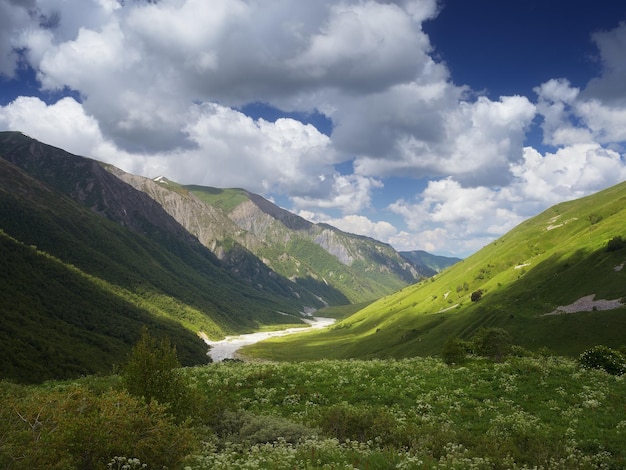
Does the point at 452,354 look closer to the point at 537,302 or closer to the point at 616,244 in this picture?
the point at 537,302

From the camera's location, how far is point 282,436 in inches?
816

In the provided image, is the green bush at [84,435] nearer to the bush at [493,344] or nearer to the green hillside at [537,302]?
the bush at [493,344]

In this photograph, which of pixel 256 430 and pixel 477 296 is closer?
pixel 256 430

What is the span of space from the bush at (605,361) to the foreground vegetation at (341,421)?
7.69ft

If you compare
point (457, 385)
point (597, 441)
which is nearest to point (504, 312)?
point (457, 385)

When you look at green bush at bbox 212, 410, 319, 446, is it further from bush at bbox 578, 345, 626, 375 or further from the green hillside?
the green hillside

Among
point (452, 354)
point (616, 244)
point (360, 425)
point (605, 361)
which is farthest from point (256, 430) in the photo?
point (616, 244)

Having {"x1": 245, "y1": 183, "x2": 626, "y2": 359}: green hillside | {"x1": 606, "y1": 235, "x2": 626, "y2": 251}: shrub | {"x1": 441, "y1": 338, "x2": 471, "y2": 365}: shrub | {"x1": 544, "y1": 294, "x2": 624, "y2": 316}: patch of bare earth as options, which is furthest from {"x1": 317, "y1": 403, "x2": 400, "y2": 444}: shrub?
{"x1": 606, "y1": 235, "x2": 626, "y2": 251}: shrub

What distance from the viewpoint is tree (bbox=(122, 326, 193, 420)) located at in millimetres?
21125

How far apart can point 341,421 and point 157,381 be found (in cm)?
1063

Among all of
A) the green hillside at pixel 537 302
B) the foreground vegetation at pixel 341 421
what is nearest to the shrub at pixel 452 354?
the foreground vegetation at pixel 341 421

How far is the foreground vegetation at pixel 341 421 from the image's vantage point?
1409cm

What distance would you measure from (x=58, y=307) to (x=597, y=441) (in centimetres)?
22244

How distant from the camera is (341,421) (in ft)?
73.7
